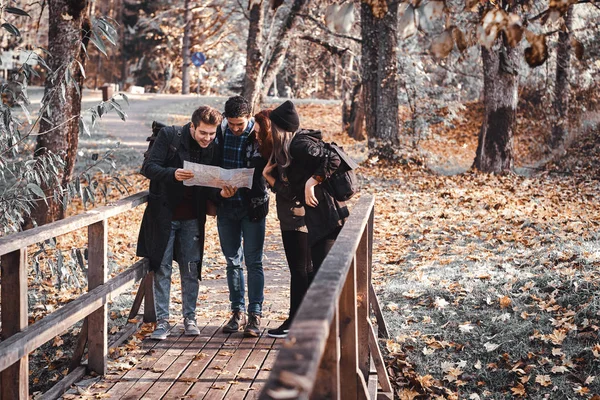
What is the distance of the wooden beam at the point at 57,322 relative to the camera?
4203 millimetres

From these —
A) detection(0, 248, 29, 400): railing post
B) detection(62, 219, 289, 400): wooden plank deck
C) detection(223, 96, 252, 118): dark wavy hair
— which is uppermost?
detection(223, 96, 252, 118): dark wavy hair

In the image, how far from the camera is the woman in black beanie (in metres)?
5.55

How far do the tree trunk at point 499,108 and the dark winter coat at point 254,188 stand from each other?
1248cm

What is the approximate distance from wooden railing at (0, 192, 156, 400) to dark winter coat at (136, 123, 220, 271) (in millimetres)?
162

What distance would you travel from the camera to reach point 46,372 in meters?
6.74

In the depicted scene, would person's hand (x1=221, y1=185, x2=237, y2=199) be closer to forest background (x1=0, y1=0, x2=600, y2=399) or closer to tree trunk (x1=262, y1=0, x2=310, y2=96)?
forest background (x1=0, y1=0, x2=600, y2=399)

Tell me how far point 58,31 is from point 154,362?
5.88 metres

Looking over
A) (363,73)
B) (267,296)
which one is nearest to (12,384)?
(267,296)

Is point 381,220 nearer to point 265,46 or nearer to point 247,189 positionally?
point 247,189

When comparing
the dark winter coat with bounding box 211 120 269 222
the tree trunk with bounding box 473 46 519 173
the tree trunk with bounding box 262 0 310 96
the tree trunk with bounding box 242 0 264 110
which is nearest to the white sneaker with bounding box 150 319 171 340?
the dark winter coat with bounding box 211 120 269 222

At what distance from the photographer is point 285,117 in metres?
5.63

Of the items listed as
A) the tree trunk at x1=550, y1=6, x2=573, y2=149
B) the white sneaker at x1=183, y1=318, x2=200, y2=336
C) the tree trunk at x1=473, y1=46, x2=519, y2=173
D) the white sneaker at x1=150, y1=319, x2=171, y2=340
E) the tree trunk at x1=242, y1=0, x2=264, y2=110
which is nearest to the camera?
the white sneaker at x1=150, y1=319, x2=171, y2=340

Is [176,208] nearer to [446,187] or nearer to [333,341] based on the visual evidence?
[333,341]

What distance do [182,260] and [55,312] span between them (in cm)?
162
